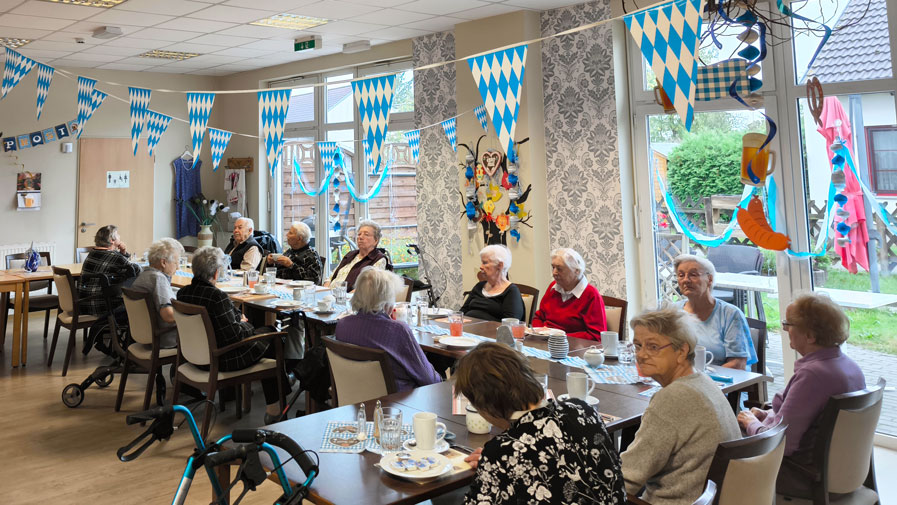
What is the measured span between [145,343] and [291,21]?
3.35 meters

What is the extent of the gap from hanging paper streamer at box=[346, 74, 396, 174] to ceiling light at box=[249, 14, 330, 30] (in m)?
1.78

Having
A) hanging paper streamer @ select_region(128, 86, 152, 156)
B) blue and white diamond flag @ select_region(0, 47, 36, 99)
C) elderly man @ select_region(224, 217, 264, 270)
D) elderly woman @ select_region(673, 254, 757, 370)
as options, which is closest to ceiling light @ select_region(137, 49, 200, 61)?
blue and white diamond flag @ select_region(0, 47, 36, 99)

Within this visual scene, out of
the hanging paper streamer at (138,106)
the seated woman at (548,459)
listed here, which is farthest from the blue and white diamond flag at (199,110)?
the seated woman at (548,459)

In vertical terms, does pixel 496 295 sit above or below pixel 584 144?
below

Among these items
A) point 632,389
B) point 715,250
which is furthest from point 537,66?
point 632,389

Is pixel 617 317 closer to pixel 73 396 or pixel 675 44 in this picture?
pixel 675 44

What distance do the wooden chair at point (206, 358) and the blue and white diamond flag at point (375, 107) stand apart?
1513 mm

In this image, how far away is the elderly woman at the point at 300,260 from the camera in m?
6.27

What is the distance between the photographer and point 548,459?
1637mm

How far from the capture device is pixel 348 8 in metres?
5.84

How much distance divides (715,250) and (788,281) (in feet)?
2.03

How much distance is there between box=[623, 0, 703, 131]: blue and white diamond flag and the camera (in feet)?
9.52

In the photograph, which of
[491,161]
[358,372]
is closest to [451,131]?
[491,161]

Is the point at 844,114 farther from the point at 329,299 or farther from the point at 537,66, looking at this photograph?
the point at 329,299
